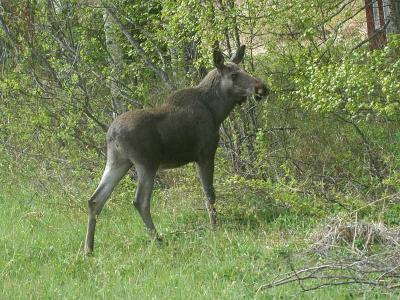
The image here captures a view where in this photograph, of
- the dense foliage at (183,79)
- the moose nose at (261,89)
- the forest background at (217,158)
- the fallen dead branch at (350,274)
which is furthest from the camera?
the dense foliage at (183,79)

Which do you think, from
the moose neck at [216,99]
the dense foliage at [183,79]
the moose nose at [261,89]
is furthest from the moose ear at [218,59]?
the dense foliage at [183,79]

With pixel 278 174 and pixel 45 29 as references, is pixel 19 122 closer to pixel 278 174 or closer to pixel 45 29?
pixel 45 29

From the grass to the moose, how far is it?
44 cm

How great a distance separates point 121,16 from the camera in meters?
14.2

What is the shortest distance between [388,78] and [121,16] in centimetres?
568


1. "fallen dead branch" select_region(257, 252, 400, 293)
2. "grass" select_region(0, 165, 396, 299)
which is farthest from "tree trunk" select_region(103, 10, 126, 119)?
"fallen dead branch" select_region(257, 252, 400, 293)

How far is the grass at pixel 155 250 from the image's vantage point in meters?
8.13

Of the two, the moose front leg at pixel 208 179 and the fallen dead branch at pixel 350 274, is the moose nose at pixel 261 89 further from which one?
the fallen dead branch at pixel 350 274

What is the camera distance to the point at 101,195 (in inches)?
416

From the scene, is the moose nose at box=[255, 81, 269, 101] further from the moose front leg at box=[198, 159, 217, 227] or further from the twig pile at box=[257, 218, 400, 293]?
the twig pile at box=[257, 218, 400, 293]

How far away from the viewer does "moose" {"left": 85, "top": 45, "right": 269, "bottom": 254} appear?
10.5 metres

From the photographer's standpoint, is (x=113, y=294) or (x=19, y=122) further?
(x=19, y=122)

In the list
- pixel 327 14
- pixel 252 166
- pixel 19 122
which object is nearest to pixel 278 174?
pixel 252 166

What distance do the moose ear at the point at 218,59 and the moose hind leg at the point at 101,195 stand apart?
178cm
